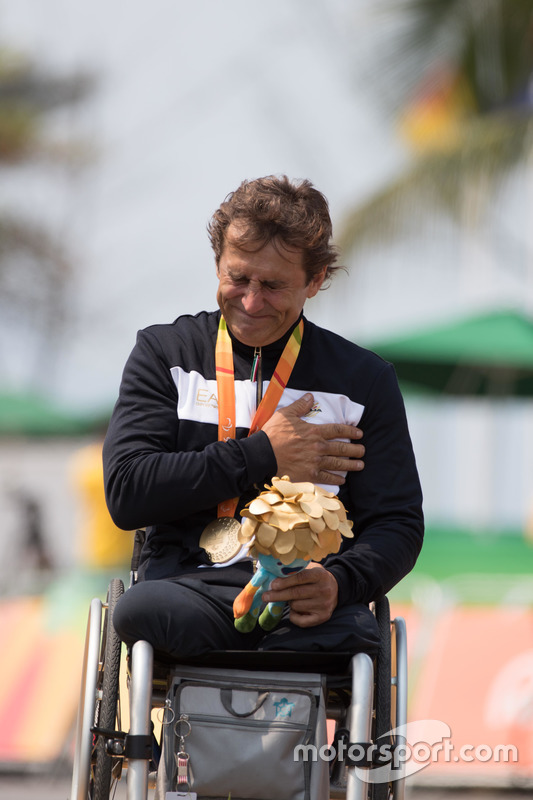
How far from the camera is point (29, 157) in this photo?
24.0m

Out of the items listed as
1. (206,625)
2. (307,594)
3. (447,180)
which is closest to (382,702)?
(307,594)

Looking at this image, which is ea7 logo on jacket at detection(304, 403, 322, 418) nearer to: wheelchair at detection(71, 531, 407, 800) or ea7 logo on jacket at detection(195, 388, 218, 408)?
ea7 logo on jacket at detection(195, 388, 218, 408)

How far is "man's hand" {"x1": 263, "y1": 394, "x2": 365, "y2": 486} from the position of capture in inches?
120

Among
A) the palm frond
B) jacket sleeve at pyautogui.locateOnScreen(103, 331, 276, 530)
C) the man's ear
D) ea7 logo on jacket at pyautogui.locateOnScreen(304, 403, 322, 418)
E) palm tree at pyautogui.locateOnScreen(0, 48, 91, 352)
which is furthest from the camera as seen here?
palm tree at pyautogui.locateOnScreen(0, 48, 91, 352)

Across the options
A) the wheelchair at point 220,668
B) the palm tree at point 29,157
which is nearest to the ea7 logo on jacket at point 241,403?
the wheelchair at point 220,668

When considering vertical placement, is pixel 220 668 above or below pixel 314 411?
below

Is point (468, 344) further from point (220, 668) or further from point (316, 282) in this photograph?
point (220, 668)

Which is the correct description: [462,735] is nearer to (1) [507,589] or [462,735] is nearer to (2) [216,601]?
(1) [507,589]

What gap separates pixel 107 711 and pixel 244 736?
1.32ft

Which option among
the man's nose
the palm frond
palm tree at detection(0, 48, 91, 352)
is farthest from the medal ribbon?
palm tree at detection(0, 48, 91, 352)

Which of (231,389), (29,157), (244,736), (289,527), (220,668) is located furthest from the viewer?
(29,157)

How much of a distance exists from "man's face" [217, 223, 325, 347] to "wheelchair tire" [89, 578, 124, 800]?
32.6 inches

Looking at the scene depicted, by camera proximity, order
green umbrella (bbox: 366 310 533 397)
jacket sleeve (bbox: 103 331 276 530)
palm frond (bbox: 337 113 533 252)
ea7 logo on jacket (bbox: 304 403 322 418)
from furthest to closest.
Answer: palm frond (bbox: 337 113 533 252) < green umbrella (bbox: 366 310 533 397) < ea7 logo on jacket (bbox: 304 403 322 418) < jacket sleeve (bbox: 103 331 276 530)

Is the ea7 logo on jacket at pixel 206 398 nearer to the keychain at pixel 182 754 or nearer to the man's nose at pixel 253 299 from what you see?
the man's nose at pixel 253 299
